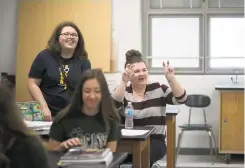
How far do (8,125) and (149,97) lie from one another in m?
2.13

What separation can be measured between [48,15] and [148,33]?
1366 mm

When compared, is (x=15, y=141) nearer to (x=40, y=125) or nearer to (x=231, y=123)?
(x=40, y=125)

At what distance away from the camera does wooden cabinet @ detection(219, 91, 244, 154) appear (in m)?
5.88

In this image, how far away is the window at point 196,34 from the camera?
21.4ft

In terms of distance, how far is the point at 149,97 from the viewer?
3775mm

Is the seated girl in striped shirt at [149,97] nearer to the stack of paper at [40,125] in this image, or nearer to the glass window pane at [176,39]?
the stack of paper at [40,125]

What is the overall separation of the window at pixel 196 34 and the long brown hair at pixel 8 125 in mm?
4912

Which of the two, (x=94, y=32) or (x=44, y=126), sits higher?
(x=94, y=32)

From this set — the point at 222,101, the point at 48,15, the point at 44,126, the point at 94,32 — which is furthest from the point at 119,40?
the point at 44,126

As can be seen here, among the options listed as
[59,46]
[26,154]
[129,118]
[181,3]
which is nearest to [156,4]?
[181,3]

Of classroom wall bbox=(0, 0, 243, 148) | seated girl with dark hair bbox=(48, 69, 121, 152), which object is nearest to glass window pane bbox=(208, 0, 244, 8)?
classroom wall bbox=(0, 0, 243, 148)

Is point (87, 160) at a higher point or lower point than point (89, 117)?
lower

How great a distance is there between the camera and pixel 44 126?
10.8 feet

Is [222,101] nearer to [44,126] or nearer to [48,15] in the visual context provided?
[48,15]
